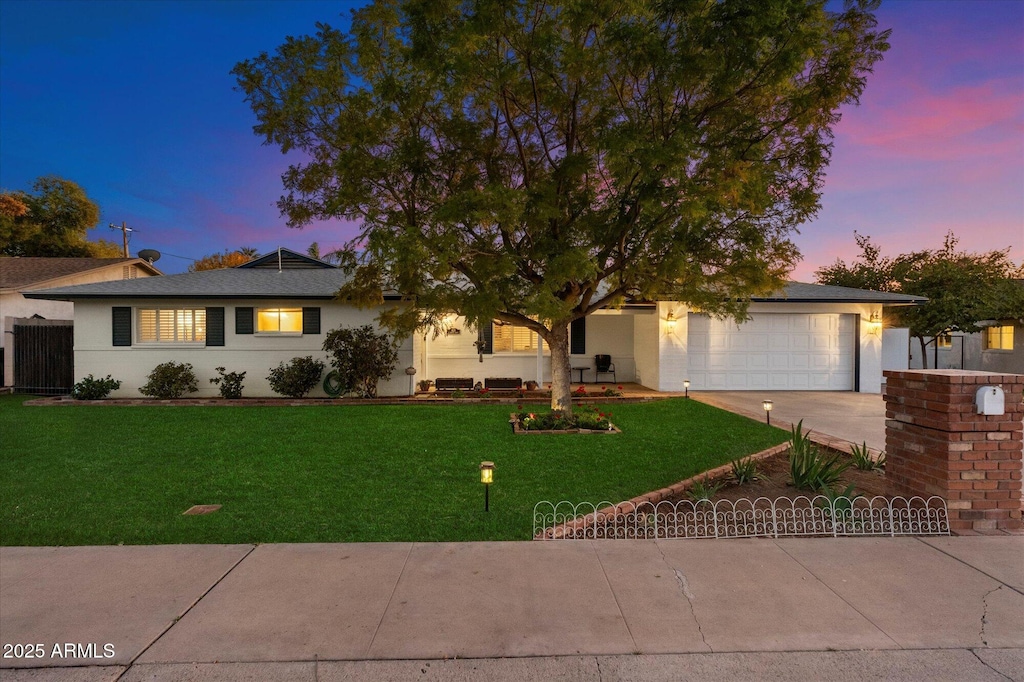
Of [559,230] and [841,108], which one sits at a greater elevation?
[841,108]

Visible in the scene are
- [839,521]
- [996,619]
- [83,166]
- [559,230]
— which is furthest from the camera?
[83,166]

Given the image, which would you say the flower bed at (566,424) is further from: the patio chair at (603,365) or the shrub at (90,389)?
the shrub at (90,389)

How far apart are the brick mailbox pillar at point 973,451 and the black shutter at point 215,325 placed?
1460 centimetres

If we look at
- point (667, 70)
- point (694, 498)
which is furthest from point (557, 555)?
point (667, 70)

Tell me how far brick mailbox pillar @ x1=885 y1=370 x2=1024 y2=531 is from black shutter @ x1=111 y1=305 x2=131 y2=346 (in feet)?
55.0

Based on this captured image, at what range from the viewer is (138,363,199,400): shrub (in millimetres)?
12547

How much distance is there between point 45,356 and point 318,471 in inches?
543

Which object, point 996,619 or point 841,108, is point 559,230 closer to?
point 841,108

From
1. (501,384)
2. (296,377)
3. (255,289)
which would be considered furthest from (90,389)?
(501,384)

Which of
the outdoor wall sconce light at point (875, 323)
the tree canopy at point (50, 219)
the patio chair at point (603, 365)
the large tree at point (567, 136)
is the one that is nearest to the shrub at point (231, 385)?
the large tree at point (567, 136)

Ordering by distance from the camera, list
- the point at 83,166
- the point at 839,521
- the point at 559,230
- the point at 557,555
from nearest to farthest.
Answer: the point at 557,555 < the point at 839,521 < the point at 559,230 < the point at 83,166

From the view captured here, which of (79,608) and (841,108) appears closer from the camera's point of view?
(79,608)

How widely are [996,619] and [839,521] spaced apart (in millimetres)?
1437

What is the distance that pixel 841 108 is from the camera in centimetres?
766
